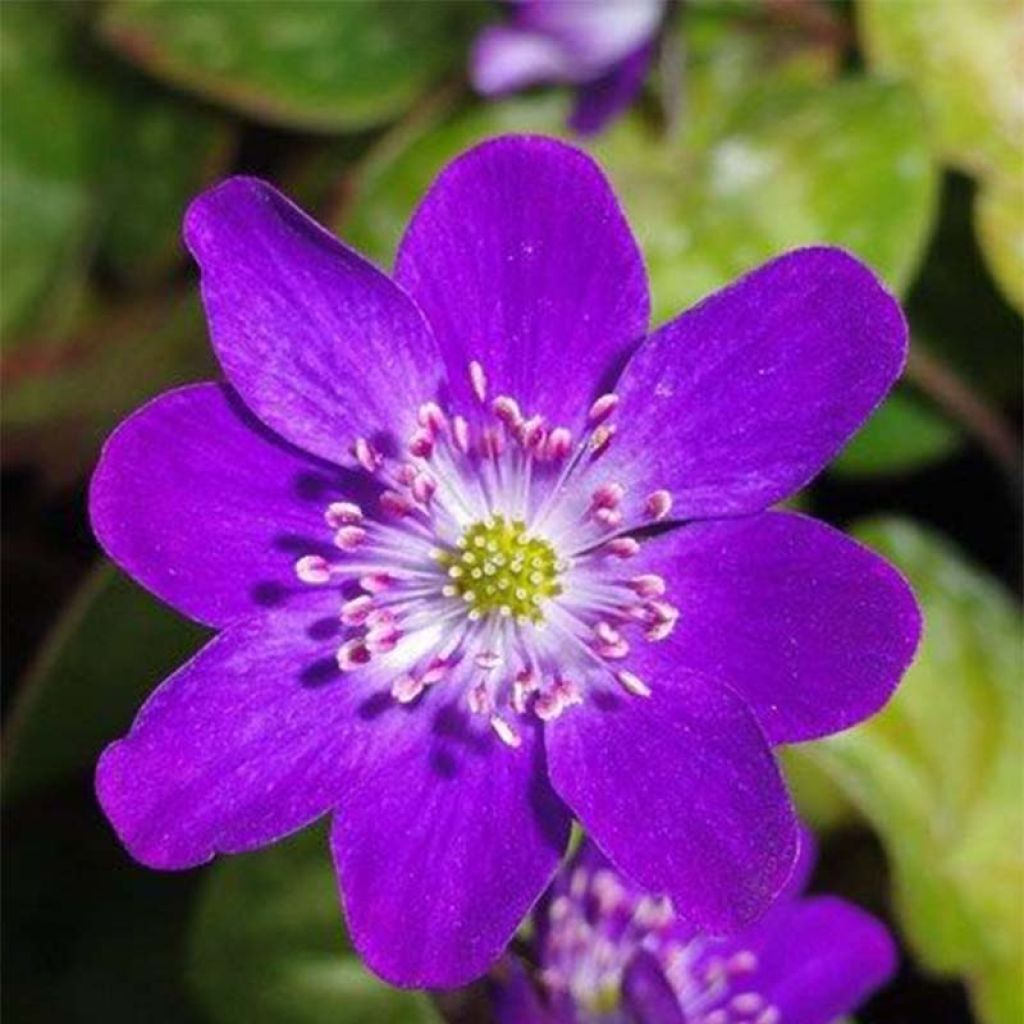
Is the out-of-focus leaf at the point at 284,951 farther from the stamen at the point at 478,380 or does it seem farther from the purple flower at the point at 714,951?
the stamen at the point at 478,380

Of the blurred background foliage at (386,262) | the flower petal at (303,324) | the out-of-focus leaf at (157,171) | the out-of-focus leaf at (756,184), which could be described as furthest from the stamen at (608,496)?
the out-of-focus leaf at (157,171)

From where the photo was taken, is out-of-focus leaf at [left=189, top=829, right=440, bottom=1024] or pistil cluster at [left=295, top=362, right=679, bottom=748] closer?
pistil cluster at [left=295, top=362, right=679, bottom=748]

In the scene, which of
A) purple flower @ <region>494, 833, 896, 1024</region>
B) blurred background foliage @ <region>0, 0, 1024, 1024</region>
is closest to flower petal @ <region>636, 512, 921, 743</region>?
purple flower @ <region>494, 833, 896, 1024</region>

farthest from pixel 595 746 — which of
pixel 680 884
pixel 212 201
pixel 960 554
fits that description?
pixel 960 554

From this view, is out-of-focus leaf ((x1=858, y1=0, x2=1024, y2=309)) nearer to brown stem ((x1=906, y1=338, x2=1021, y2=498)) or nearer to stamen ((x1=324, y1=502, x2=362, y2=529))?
brown stem ((x1=906, y1=338, x2=1021, y2=498))

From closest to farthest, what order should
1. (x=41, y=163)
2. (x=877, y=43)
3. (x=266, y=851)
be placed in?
1. (x=266, y=851)
2. (x=877, y=43)
3. (x=41, y=163)

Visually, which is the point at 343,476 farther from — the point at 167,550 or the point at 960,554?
the point at 960,554

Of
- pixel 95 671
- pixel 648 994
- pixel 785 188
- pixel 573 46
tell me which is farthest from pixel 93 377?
pixel 648 994
